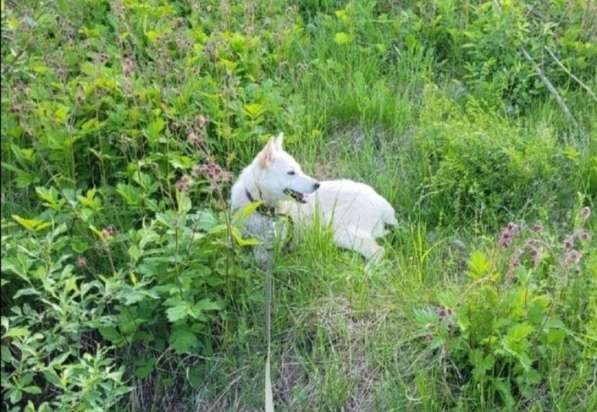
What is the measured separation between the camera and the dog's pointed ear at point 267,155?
4062mm

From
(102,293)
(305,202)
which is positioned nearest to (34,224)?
(102,293)

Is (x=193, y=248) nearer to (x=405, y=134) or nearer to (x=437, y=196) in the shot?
(x=437, y=196)

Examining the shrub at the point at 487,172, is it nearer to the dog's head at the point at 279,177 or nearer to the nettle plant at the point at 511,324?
the dog's head at the point at 279,177

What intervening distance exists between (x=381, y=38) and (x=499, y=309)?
106 inches

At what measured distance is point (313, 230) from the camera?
3.99 meters

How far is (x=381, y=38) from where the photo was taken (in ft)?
18.4

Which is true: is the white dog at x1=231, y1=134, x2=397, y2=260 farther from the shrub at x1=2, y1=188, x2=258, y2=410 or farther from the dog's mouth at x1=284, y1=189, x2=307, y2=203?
the shrub at x1=2, y1=188, x2=258, y2=410

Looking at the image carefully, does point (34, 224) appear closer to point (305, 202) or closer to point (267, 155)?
point (267, 155)

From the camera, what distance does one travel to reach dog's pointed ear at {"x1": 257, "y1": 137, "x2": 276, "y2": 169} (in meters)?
4.06

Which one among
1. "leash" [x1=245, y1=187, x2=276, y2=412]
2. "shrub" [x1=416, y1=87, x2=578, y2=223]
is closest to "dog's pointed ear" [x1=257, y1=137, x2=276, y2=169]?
"leash" [x1=245, y1=187, x2=276, y2=412]

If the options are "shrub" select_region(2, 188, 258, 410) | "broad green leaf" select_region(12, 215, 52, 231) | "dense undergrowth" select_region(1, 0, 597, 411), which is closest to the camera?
"shrub" select_region(2, 188, 258, 410)

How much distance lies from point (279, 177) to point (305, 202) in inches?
7.1

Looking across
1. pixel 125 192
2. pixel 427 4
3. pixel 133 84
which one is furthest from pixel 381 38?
pixel 125 192

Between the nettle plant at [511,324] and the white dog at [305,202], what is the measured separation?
2.42ft
